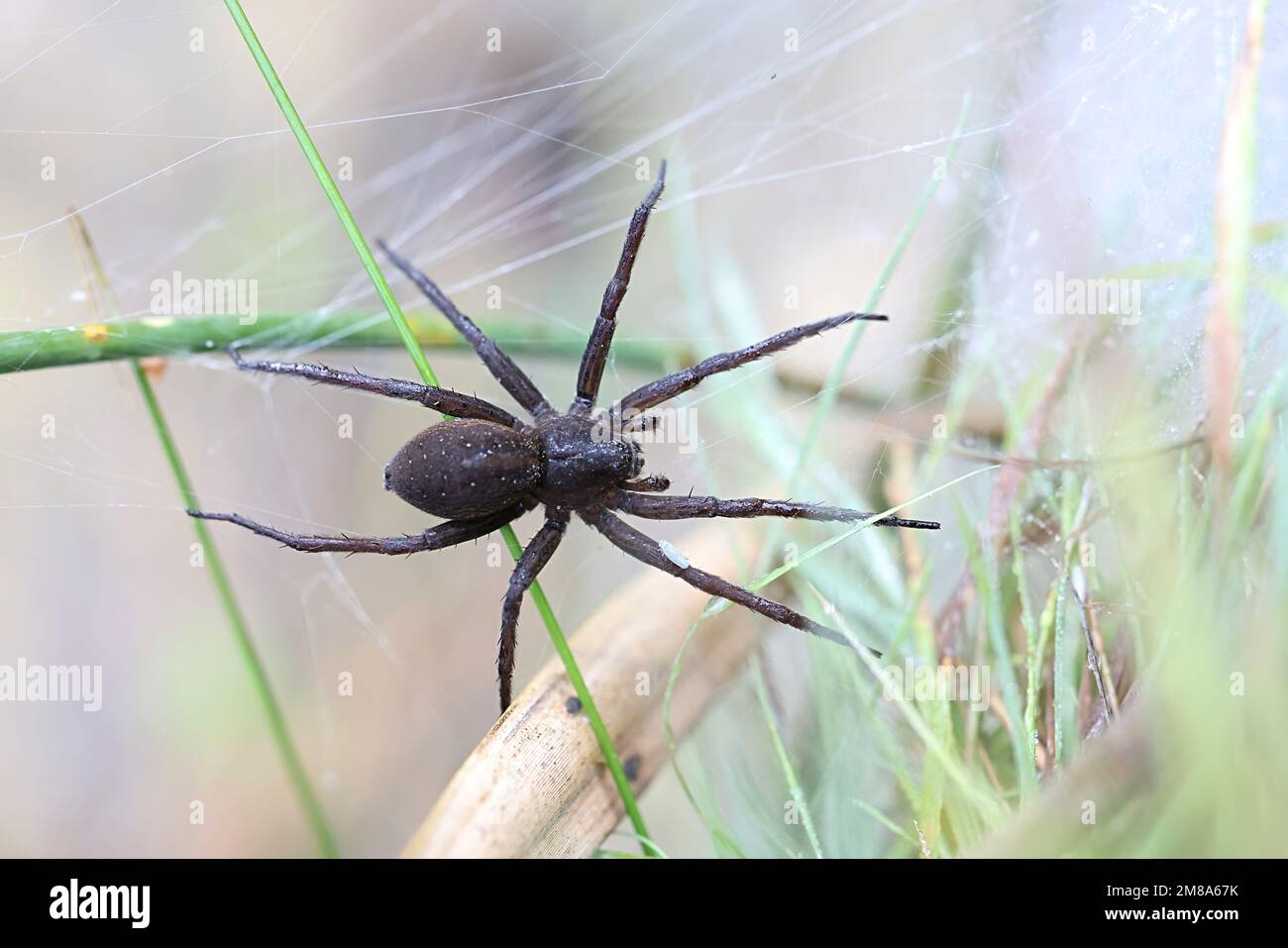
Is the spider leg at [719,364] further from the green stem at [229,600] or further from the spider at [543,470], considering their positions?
the green stem at [229,600]

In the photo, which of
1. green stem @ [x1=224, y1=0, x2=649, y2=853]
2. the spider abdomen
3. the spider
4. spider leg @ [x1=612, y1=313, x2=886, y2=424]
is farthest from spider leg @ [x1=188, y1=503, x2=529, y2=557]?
green stem @ [x1=224, y1=0, x2=649, y2=853]

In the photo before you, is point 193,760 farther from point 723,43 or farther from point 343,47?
point 723,43

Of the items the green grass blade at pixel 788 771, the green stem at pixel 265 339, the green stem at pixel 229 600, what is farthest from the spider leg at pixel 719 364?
the green stem at pixel 229 600

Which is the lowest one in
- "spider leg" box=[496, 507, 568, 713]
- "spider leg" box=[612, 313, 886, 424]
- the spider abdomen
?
"spider leg" box=[496, 507, 568, 713]

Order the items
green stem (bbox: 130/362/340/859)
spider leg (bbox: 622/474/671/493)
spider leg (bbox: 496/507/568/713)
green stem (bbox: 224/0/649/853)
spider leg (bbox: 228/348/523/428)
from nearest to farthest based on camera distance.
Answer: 1. green stem (bbox: 224/0/649/853)
2. green stem (bbox: 130/362/340/859)
3. spider leg (bbox: 228/348/523/428)
4. spider leg (bbox: 496/507/568/713)
5. spider leg (bbox: 622/474/671/493)

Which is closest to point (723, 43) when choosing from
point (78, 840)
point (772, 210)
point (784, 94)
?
point (784, 94)

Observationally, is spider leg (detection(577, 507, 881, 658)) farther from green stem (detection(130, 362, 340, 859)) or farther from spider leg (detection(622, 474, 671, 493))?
green stem (detection(130, 362, 340, 859))

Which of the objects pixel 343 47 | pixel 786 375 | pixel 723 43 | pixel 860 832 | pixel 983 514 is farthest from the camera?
pixel 343 47
